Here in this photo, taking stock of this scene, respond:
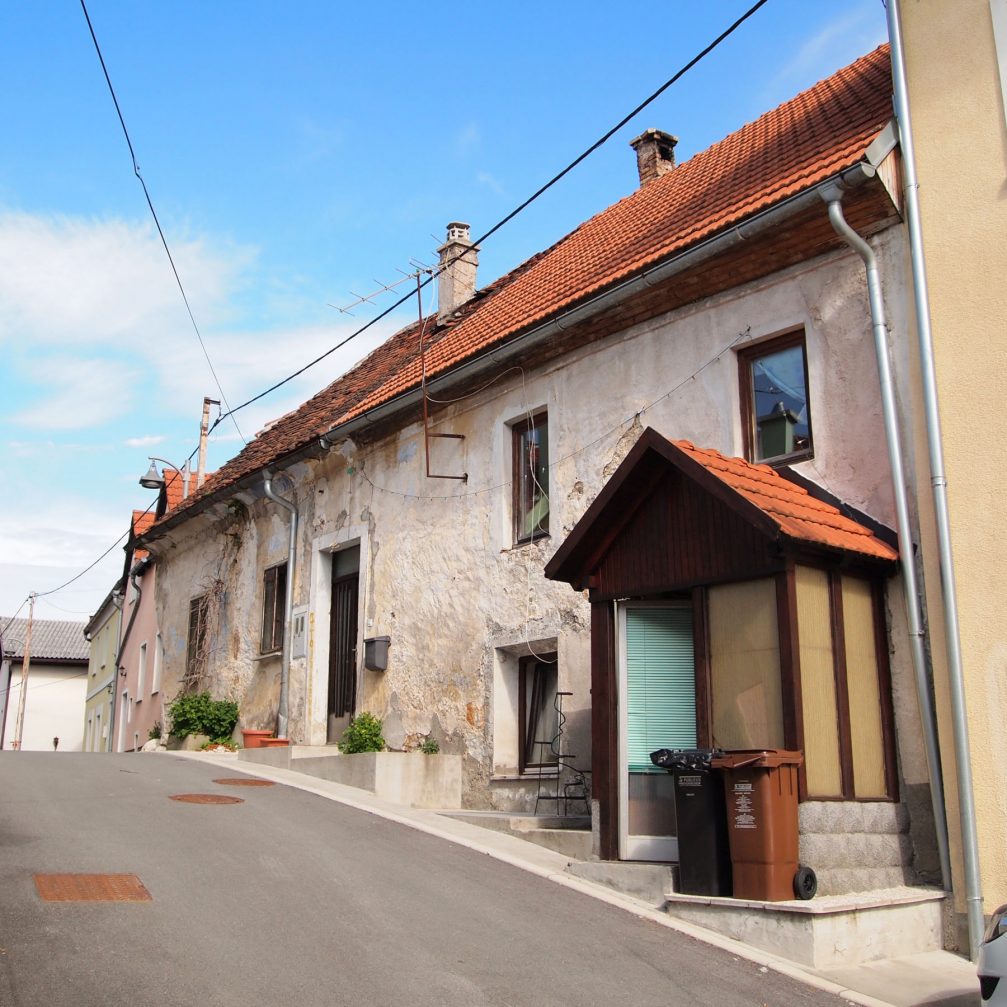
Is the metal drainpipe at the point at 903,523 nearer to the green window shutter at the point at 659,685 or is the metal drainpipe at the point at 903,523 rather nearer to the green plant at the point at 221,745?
the green window shutter at the point at 659,685

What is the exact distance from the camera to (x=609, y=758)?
29.8 ft

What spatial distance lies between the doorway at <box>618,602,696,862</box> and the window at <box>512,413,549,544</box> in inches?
132

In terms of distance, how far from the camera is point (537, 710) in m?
12.5

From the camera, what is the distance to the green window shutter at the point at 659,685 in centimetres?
900

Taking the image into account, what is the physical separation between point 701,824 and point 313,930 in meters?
2.69

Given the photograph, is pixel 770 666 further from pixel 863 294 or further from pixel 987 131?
pixel 987 131

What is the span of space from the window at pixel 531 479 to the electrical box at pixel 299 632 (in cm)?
501

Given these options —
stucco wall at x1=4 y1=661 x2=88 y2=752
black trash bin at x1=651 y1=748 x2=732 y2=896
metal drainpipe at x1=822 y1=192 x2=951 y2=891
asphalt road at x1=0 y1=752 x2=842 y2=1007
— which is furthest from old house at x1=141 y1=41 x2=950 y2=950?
stucco wall at x1=4 y1=661 x2=88 y2=752

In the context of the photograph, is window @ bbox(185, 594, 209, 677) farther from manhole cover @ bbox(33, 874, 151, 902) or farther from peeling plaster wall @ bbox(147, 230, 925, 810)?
manhole cover @ bbox(33, 874, 151, 902)

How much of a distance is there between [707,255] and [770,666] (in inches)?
154

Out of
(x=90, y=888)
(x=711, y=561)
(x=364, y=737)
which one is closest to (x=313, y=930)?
(x=90, y=888)

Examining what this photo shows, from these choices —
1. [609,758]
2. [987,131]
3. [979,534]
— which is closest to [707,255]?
[987,131]

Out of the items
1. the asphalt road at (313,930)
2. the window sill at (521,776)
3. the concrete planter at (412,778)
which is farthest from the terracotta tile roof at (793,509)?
the concrete planter at (412,778)

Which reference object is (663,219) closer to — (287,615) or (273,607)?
(287,615)
